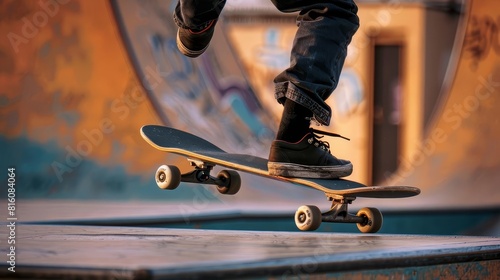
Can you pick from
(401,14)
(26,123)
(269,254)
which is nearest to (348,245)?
(269,254)

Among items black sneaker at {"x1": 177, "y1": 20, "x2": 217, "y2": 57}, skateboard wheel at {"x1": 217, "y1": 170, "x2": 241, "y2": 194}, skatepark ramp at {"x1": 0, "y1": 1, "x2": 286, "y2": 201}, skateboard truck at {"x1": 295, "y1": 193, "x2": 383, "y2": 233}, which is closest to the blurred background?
skatepark ramp at {"x1": 0, "y1": 1, "x2": 286, "y2": 201}

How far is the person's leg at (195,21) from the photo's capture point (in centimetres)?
373

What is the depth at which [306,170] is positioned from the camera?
3.79m

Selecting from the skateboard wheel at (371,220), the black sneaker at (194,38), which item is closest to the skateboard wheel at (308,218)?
the skateboard wheel at (371,220)

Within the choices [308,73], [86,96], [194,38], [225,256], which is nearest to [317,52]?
[308,73]

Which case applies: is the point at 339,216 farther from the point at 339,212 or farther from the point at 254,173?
the point at 254,173

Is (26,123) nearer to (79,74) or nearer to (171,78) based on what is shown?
(79,74)

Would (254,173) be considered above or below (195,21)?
below

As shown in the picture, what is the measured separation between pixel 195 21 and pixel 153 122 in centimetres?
346

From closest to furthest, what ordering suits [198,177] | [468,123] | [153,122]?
[198,177] → [153,122] → [468,123]

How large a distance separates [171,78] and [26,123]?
182 cm

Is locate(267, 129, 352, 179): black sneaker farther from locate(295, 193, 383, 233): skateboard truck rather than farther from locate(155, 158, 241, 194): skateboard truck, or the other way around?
locate(155, 158, 241, 194): skateboard truck

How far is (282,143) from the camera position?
3.74 metres

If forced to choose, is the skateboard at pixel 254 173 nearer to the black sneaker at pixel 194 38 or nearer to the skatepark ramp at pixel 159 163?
the skatepark ramp at pixel 159 163
